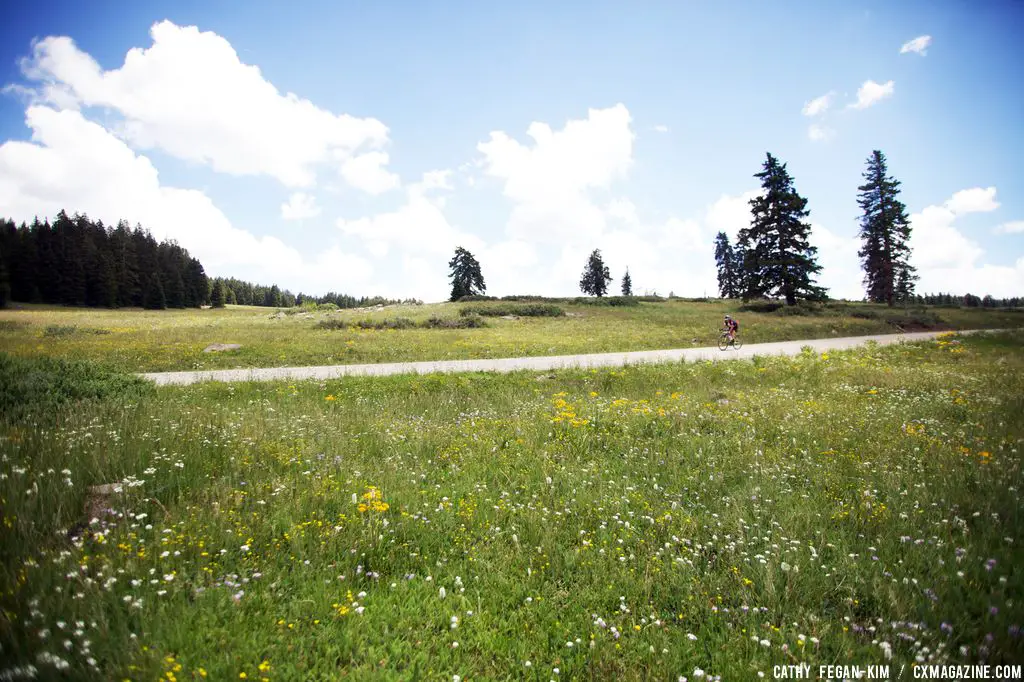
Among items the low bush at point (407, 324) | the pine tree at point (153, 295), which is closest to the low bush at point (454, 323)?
the low bush at point (407, 324)

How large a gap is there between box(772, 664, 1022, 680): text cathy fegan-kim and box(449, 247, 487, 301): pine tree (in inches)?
2942

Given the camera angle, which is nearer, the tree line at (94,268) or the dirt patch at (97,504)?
the dirt patch at (97,504)

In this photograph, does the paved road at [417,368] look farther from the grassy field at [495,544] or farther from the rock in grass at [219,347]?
the rock in grass at [219,347]

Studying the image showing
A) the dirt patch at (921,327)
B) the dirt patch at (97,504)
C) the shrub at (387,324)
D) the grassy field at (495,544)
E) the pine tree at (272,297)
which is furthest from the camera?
the pine tree at (272,297)

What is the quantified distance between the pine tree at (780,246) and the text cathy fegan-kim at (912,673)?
2057 inches

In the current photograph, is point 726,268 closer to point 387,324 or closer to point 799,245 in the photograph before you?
point 799,245

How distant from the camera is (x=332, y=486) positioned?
557 centimetres

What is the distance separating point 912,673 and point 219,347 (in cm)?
2680

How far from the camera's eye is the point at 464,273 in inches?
3044

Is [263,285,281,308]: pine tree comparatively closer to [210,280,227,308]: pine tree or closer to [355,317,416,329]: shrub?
[210,280,227,308]: pine tree

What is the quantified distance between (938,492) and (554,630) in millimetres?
5730

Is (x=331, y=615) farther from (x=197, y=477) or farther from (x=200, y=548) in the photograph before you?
(x=197, y=477)

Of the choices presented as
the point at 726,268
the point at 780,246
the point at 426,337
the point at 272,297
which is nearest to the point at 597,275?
the point at 726,268

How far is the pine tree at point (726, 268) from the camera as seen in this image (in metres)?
85.4
